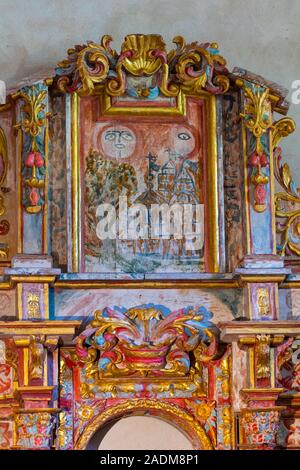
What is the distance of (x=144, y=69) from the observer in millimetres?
11711

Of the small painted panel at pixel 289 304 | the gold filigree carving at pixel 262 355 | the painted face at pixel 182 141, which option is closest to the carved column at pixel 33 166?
the painted face at pixel 182 141

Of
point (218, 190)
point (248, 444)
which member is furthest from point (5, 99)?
point (248, 444)

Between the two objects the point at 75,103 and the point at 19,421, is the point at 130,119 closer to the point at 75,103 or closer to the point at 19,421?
the point at 75,103

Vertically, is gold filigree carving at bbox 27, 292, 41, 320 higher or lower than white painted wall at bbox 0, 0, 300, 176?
lower

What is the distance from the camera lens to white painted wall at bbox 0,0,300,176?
12.7 metres

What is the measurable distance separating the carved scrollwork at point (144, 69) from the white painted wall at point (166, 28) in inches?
39.6

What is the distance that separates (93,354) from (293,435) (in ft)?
4.88

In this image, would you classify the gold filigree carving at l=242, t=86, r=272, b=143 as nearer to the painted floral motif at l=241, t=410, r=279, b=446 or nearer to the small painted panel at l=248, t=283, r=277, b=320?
the small painted panel at l=248, t=283, r=277, b=320

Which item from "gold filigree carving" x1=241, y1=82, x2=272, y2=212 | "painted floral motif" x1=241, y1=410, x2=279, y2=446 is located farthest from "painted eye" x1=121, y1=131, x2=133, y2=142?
"painted floral motif" x1=241, y1=410, x2=279, y2=446

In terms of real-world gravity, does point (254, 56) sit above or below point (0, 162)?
above

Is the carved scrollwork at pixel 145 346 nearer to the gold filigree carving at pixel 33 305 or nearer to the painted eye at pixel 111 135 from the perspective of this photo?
the gold filigree carving at pixel 33 305

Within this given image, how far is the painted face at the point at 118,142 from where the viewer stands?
464 inches

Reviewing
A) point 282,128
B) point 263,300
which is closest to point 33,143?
point 282,128

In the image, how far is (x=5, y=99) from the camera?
11.7 m
